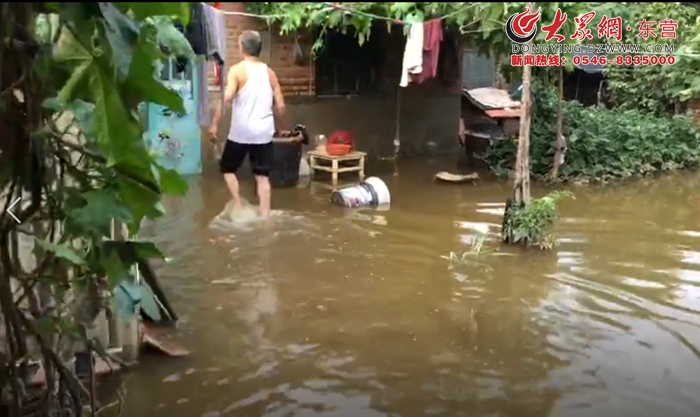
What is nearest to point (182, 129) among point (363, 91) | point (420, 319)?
point (363, 91)

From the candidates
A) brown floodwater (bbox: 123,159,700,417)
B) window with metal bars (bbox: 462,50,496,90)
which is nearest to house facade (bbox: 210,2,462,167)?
brown floodwater (bbox: 123,159,700,417)

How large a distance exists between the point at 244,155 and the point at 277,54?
3.66m

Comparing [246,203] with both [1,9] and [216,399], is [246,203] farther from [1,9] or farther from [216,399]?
[1,9]

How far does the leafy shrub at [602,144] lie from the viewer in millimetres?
10586

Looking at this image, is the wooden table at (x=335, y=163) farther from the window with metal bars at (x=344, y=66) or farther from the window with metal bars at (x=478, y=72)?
the window with metal bars at (x=478, y=72)

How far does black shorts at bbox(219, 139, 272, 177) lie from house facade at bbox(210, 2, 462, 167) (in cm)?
284

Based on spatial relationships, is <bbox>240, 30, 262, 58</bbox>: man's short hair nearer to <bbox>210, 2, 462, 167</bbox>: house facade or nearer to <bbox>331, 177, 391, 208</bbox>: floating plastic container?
<bbox>331, 177, 391, 208</bbox>: floating plastic container

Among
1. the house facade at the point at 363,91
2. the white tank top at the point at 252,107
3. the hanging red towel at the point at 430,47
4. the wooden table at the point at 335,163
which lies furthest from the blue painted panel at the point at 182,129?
the hanging red towel at the point at 430,47

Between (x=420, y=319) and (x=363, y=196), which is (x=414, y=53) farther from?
(x=420, y=319)

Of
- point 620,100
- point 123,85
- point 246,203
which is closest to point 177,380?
point 123,85

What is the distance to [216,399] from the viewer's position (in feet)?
12.3

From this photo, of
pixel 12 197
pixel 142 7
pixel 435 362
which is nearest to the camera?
→ pixel 142 7

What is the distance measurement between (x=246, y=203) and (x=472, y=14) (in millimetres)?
2982

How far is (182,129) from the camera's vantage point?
9859 millimetres
